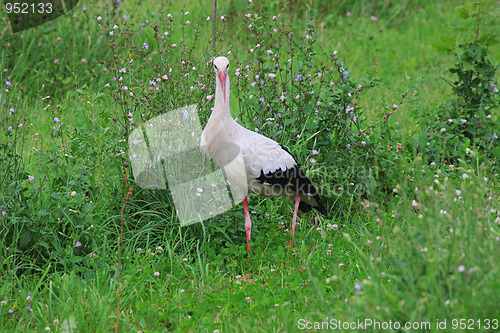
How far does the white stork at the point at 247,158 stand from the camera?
410cm

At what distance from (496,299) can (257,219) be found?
2.53 metres

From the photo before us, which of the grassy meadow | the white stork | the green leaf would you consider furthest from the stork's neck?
the green leaf

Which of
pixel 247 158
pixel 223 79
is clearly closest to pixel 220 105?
pixel 223 79

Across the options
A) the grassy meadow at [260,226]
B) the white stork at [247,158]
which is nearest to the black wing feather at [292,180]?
the white stork at [247,158]

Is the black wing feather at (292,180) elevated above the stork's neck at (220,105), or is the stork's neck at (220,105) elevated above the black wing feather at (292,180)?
the stork's neck at (220,105)

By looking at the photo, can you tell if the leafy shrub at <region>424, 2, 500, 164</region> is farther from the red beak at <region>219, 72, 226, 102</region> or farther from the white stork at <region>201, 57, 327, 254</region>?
the red beak at <region>219, 72, 226, 102</region>

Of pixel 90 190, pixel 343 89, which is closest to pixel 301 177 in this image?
pixel 343 89

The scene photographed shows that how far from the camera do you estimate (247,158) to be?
166 inches

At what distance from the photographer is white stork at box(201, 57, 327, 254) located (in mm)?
4098

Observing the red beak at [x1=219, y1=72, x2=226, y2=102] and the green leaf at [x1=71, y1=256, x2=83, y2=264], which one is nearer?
the green leaf at [x1=71, y1=256, x2=83, y2=264]

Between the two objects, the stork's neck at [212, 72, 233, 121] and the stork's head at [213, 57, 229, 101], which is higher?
the stork's head at [213, 57, 229, 101]

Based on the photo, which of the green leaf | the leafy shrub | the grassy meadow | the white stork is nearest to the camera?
the grassy meadow

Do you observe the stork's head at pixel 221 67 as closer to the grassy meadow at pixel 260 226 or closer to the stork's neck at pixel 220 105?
the stork's neck at pixel 220 105

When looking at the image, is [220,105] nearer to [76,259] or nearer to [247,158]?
[247,158]
